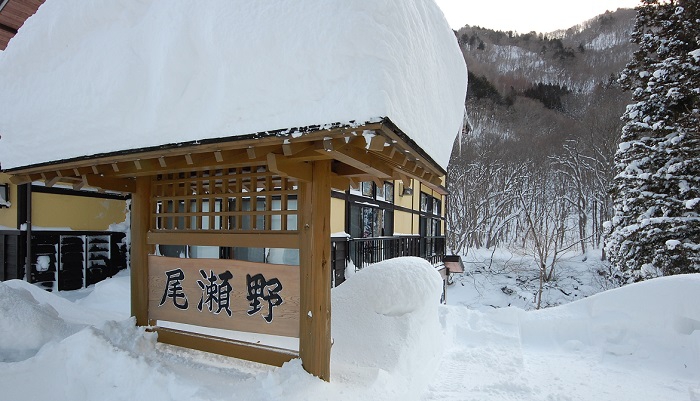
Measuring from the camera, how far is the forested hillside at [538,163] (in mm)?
25333

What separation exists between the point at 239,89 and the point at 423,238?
12634mm

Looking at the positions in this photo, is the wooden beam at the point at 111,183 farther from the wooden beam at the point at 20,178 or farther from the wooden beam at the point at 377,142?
the wooden beam at the point at 377,142

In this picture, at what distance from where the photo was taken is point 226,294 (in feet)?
12.8

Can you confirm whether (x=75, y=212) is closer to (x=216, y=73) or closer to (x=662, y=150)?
(x=216, y=73)

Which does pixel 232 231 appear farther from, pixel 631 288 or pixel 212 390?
pixel 631 288

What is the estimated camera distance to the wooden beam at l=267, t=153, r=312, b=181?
2.95 meters

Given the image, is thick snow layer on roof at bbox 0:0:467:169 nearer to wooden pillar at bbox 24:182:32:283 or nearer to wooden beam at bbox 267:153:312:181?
wooden beam at bbox 267:153:312:181

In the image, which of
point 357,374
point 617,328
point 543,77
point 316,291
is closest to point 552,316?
point 617,328

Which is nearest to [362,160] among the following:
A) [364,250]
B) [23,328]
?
[23,328]

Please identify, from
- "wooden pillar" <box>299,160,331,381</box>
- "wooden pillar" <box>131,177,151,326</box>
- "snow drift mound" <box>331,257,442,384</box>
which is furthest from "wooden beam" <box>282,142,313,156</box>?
"wooden pillar" <box>131,177,151,326</box>

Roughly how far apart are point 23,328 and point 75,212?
247 inches

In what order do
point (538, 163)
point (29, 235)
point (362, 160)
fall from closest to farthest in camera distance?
1. point (362, 160)
2. point (29, 235)
3. point (538, 163)

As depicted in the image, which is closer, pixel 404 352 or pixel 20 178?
pixel 404 352

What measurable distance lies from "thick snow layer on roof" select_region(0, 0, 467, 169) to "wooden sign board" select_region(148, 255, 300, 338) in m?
1.40
